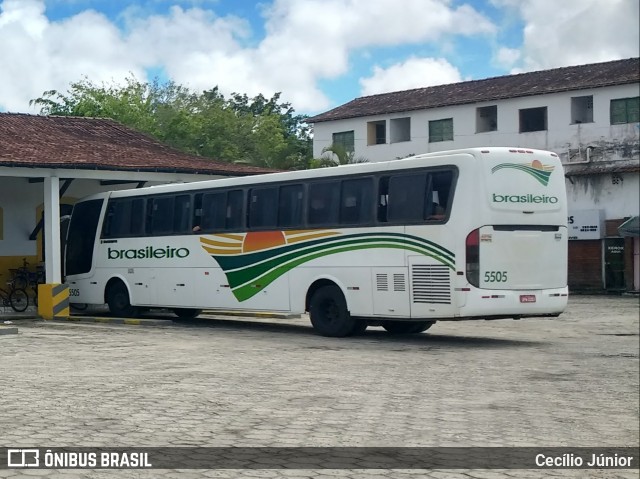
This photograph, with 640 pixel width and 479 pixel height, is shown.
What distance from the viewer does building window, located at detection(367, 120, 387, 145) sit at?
49.3 m

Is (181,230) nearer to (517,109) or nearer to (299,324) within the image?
(299,324)

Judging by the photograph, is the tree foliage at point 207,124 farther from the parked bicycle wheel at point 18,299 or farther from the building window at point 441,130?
the parked bicycle wheel at point 18,299

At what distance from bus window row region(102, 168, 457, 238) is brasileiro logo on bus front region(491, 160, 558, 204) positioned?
748mm

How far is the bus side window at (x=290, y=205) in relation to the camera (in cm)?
1900

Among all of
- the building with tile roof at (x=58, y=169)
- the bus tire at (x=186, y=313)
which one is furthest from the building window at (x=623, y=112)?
the bus tire at (x=186, y=313)

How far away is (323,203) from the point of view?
1853 cm

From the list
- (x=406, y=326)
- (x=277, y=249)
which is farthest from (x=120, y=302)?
(x=406, y=326)

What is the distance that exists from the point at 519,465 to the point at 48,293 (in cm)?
1766

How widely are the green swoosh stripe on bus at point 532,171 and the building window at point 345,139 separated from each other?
32.9 m

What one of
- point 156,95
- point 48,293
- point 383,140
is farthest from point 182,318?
point 156,95

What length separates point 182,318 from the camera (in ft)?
78.7

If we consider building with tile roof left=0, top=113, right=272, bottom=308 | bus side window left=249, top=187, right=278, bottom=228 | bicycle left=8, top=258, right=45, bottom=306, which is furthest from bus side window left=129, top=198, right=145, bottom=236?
bicycle left=8, top=258, right=45, bottom=306

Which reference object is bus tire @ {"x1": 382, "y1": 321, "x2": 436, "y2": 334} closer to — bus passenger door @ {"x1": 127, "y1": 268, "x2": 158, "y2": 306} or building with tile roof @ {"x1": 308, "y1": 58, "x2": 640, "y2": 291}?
bus passenger door @ {"x1": 127, "y1": 268, "x2": 158, "y2": 306}

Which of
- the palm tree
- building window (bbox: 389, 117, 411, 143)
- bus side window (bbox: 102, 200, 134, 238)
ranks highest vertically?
building window (bbox: 389, 117, 411, 143)
